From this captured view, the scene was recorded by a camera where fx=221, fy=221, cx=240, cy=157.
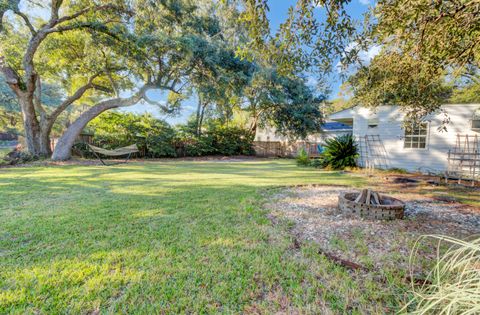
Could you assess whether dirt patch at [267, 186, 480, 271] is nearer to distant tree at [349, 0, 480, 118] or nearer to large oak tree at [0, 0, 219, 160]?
distant tree at [349, 0, 480, 118]

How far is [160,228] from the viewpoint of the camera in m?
2.39

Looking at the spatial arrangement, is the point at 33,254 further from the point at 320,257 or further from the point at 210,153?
the point at 210,153

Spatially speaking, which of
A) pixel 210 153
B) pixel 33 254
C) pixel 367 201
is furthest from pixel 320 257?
pixel 210 153

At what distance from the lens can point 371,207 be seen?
9.20 feet

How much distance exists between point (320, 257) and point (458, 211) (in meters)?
2.90

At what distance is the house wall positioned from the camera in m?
6.82

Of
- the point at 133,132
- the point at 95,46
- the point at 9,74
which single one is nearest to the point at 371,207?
the point at 95,46

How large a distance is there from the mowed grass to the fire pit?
111 centimetres

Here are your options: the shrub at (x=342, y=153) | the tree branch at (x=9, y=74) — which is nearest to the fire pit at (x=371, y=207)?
the shrub at (x=342, y=153)

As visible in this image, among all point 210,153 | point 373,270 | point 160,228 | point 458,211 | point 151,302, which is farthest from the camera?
point 210,153

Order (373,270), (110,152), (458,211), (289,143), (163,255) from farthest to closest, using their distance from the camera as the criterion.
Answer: (289,143) → (110,152) → (458,211) → (163,255) → (373,270)

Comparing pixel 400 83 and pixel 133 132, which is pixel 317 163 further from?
pixel 133 132

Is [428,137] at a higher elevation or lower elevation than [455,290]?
higher

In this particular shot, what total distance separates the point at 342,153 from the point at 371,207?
236 inches
